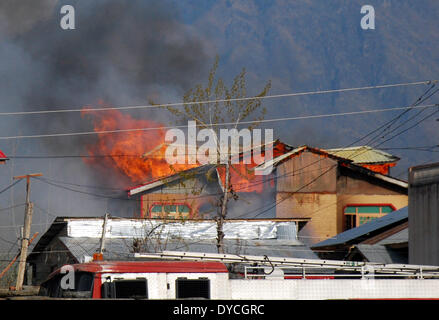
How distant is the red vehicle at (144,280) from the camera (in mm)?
13844

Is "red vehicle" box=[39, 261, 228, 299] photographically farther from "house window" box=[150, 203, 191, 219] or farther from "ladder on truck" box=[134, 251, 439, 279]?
"house window" box=[150, 203, 191, 219]

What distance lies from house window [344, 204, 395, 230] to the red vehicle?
142ft

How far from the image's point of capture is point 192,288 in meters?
14.5

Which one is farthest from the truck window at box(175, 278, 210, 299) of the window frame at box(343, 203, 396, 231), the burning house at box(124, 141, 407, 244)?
the window frame at box(343, 203, 396, 231)

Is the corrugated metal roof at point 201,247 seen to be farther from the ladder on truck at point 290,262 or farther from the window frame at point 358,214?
the ladder on truck at point 290,262

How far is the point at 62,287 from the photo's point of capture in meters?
14.5

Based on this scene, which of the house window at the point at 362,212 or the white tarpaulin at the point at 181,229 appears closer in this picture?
the white tarpaulin at the point at 181,229

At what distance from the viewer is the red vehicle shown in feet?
45.4

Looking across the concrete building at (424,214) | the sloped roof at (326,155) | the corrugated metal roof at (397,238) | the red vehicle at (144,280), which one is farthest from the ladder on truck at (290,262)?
the sloped roof at (326,155)

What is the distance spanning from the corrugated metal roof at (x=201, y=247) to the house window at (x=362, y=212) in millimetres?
15843

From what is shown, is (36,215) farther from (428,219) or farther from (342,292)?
(342,292)

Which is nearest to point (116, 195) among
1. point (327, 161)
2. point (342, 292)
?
point (327, 161)
